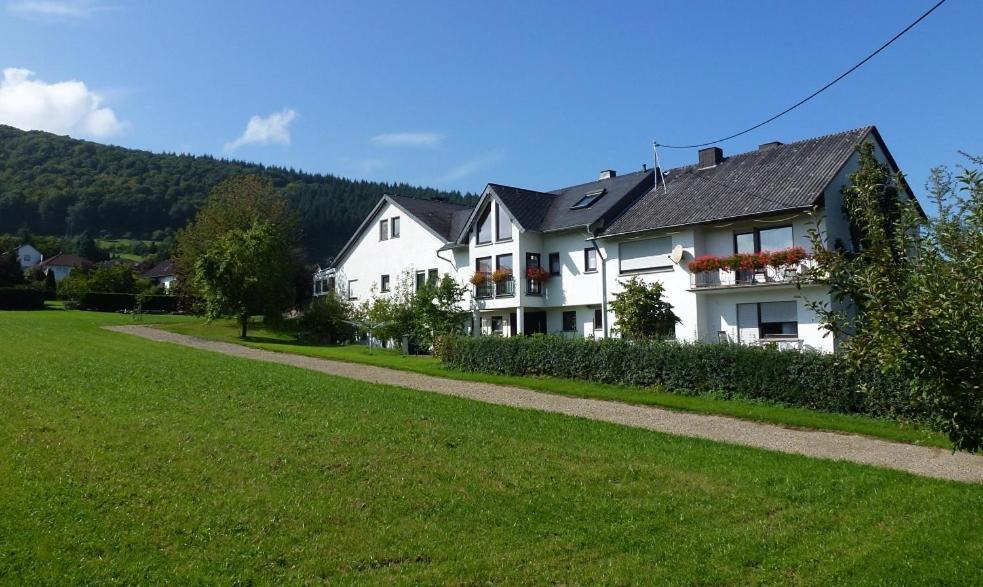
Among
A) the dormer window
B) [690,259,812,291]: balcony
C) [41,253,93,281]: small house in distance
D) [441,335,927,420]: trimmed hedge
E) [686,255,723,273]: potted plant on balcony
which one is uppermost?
[41,253,93,281]: small house in distance

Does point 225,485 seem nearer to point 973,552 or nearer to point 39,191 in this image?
point 973,552

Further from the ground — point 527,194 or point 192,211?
point 192,211

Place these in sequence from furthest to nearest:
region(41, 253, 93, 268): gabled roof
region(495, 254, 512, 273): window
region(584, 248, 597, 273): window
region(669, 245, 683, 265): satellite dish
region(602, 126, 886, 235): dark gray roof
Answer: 1. region(41, 253, 93, 268): gabled roof
2. region(495, 254, 512, 273): window
3. region(584, 248, 597, 273): window
4. region(669, 245, 683, 265): satellite dish
5. region(602, 126, 886, 235): dark gray roof

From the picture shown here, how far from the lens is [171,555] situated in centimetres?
616

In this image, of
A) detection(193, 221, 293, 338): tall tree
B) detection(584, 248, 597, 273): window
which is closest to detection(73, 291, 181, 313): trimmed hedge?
detection(193, 221, 293, 338): tall tree

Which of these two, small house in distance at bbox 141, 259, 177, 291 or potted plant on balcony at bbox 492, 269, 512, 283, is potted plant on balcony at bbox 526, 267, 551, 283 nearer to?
potted plant on balcony at bbox 492, 269, 512, 283

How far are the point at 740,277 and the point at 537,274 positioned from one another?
9432 millimetres

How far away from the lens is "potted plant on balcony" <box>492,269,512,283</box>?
32.5 metres

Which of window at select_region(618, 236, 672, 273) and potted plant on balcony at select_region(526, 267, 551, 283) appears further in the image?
potted plant on balcony at select_region(526, 267, 551, 283)

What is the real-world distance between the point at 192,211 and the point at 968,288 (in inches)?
5000

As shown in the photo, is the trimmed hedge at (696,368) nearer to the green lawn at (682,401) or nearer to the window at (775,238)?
the green lawn at (682,401)

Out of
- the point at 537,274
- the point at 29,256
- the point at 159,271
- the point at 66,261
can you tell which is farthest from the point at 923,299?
the point at 29,256

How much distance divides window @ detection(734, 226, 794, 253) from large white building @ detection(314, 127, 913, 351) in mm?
40

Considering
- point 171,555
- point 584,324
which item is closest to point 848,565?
point 171,555
